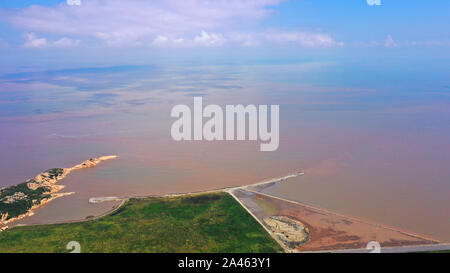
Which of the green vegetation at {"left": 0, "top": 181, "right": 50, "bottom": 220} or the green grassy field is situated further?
the green vegetation at {"left": 0, "top": 181, "right": 50, "bottom": 220}

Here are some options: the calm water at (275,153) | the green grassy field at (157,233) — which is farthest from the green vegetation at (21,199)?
the green grassy field at (157,233)
